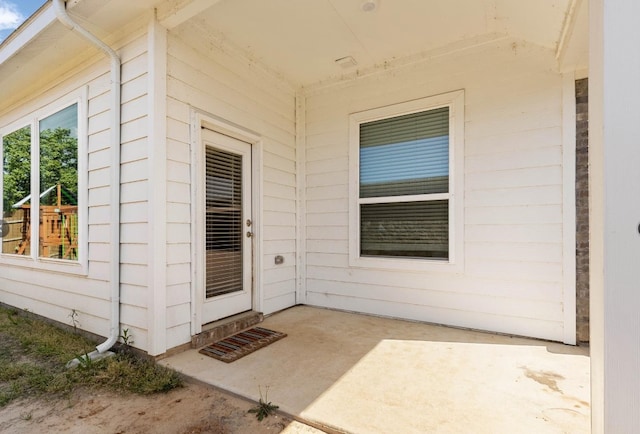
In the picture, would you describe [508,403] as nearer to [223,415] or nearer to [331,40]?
[223,415]

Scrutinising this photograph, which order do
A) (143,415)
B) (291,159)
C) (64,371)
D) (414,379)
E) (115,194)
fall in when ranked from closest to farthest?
(143,415), (414,379), (64,371), (115,194), (291,159)

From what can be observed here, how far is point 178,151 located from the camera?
268 centimetres

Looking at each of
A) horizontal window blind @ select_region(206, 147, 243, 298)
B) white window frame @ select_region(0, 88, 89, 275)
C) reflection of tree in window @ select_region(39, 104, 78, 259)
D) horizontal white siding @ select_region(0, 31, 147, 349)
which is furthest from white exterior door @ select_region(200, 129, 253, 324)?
reflection of tree in window @ select_region(39, 104, 78, 259)

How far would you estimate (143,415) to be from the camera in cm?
184

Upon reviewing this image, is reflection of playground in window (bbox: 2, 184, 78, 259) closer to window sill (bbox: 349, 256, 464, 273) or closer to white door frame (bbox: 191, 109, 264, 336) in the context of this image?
white door frame (bbox: 191, 109, 264, 336)

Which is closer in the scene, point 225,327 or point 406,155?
point 225,327

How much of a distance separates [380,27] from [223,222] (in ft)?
8.02

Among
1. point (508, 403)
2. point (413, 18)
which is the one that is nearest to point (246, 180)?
point (413, 18)

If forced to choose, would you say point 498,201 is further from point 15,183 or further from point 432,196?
point 15,183

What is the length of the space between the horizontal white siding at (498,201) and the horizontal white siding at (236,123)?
3.23 feet

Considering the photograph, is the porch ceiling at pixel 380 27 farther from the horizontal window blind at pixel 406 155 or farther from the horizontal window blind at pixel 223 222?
the horizontal window blind at pixel 223 222

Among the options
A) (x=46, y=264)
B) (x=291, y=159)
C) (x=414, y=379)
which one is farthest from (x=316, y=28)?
(x=46, y=264)

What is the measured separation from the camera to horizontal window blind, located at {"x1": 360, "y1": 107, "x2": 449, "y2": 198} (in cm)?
336

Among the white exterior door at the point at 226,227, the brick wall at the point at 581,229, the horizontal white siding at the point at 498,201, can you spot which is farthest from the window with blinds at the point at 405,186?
the white exterior door at the point at 226,227
